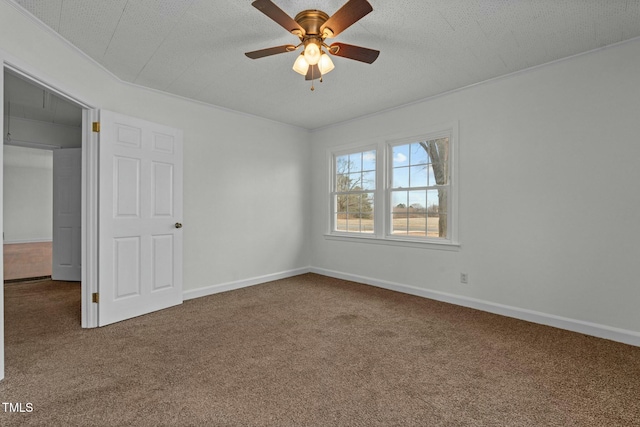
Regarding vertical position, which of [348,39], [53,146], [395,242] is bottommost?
[395,242]

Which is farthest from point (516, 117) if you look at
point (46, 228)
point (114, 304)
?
point (46, 228)


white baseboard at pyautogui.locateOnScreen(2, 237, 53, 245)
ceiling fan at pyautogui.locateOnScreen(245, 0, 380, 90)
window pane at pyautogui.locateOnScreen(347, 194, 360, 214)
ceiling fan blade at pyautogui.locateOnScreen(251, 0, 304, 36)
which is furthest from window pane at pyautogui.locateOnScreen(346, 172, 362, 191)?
white baseboard at pyautogui.locateOnScreen(2, 237, 53, 245)

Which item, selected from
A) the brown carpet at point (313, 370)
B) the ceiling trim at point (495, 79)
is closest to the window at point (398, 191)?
the ceiling trim at point (495, 79)

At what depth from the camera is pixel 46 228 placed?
9992 mm

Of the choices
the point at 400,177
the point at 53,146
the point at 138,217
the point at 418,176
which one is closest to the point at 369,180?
the point at 400,177

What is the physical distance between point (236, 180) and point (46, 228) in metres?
9.35

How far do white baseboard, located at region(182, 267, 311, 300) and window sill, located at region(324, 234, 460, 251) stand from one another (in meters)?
0.82

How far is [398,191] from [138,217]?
3244 mm

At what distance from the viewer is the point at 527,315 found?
10.5 ft

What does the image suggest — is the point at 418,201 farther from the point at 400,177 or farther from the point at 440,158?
the point at 440,158

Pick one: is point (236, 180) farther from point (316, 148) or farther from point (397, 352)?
point (397, 352)

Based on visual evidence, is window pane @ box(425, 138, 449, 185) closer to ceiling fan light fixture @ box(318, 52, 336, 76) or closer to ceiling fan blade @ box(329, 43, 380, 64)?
ceiling fan blade @ box(329, 43, 380, 64)

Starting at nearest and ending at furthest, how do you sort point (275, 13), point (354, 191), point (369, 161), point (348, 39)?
point (275, 13) < point (348, 39) < point (369, 161) < point (354, 191)

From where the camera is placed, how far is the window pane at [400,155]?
14.2 feet
